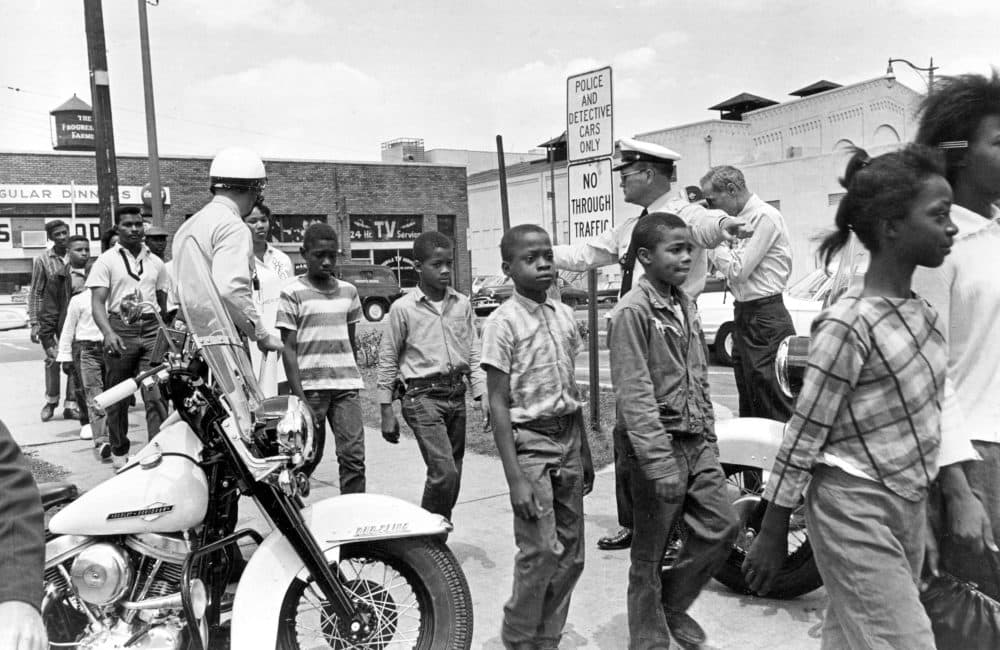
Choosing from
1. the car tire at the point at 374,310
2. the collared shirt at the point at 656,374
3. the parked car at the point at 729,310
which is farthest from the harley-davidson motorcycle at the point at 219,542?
the car tire at the point at 374,310

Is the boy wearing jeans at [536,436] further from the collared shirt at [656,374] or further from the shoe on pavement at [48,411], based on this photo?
the shoe on pavement at [48,411]

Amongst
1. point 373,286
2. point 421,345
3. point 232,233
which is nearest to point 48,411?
point 421,345

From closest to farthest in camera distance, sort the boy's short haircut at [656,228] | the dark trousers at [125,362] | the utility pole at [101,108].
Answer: the boy's short haircut at [656,228], the dark trousers at [125,362], the utility pole at [101,108]

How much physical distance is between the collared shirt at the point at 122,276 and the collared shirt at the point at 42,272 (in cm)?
261

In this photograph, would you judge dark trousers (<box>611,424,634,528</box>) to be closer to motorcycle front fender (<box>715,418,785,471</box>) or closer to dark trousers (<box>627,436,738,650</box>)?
dark trousers (<box>627,436,738,650</box>)

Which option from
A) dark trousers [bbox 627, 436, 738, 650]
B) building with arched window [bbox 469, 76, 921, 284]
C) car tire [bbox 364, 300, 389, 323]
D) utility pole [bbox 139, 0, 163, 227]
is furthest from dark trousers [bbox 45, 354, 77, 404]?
car tire [bbox 364, 300, 389, 323]

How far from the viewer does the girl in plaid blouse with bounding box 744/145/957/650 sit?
7.56 ft

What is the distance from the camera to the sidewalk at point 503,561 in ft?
12.9

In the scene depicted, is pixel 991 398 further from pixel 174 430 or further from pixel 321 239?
pixel 321 239

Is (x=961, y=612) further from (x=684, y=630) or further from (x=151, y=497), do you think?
(x=151, y=497)

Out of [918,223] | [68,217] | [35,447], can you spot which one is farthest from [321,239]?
[68,217]

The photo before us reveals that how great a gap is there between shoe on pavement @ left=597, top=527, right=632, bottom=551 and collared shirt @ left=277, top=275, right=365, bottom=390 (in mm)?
1617

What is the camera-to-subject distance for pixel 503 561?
194 inches

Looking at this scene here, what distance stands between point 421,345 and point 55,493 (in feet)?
6.93
